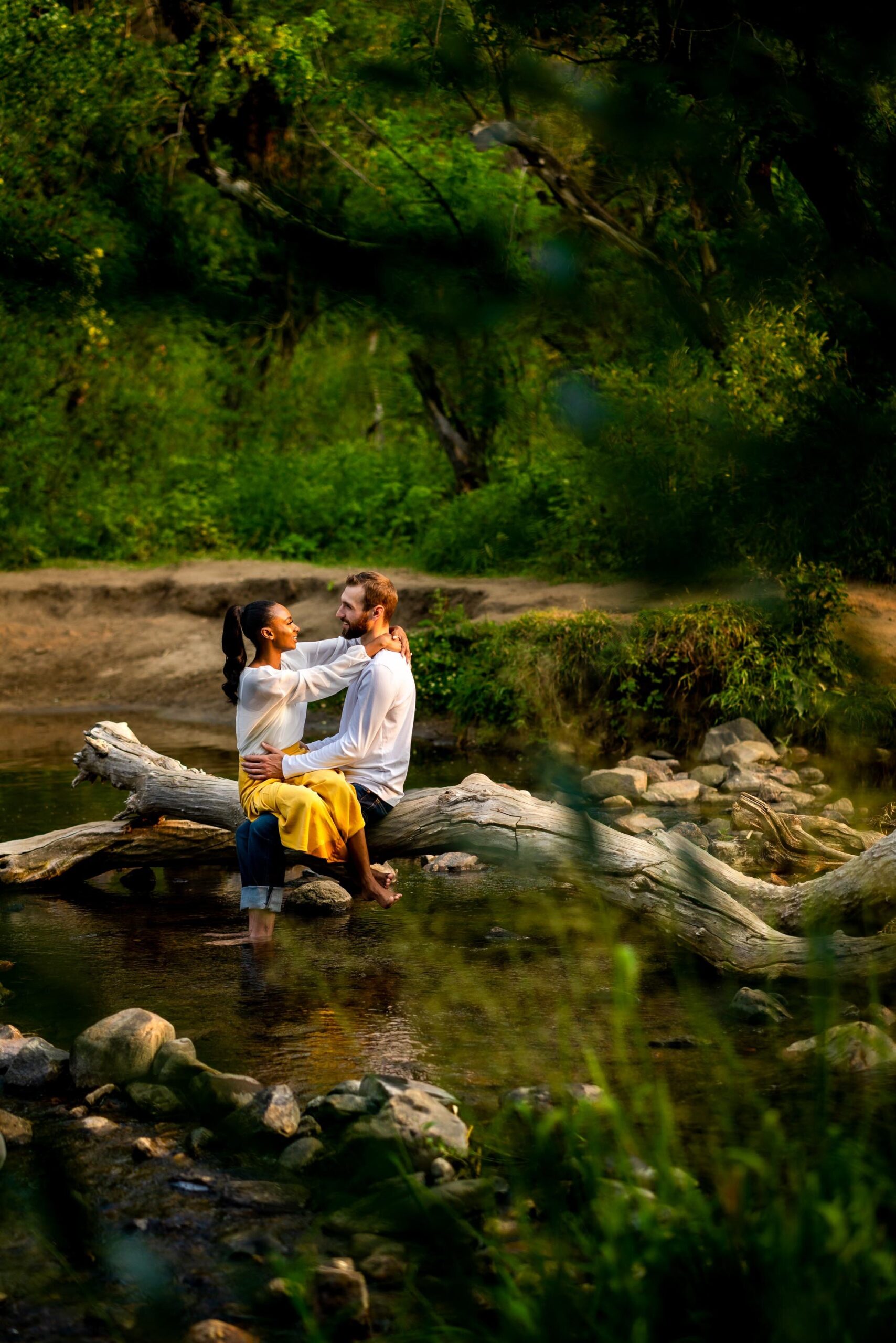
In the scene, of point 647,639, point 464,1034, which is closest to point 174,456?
point 647,639

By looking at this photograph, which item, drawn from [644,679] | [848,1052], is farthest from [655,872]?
[644,679]

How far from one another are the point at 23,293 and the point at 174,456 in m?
18.8

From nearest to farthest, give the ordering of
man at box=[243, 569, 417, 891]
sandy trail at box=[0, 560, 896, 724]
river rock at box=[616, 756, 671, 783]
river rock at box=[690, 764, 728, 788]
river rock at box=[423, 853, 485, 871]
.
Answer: man at box=[243, 569, 417, 891] → river rock at box=[423, 853, 485, 871] → river rock at box=[690, 764, 728, 788] → river rock at box=[616, 756, 671, 783] → sandy trail at box=[0, 560, 896, 724]

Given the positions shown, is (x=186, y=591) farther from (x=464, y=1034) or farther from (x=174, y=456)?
(x=464, y=1034)

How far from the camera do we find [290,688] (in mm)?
6633

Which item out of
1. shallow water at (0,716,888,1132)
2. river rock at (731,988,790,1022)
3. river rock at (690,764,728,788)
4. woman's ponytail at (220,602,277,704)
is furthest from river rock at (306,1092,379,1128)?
river rock at (690,764,728,788)

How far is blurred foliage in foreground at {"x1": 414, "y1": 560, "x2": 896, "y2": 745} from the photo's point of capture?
11.0 meters

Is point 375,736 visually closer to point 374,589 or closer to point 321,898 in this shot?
point 374,589

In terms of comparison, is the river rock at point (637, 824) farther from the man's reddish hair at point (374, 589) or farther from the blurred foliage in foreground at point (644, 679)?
the man's reddish hair at point (374, 589)

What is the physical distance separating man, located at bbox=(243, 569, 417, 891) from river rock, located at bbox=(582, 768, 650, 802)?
3017 mm

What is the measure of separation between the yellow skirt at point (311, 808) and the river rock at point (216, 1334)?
11.0ft

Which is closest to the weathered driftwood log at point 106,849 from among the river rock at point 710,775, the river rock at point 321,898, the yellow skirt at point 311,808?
the river rock at point 321,898

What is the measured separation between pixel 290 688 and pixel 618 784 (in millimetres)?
3896

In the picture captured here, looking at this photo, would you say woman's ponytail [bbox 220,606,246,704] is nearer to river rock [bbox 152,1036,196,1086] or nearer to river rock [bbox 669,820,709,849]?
river rock [bbox 152,1036,196,1086]
